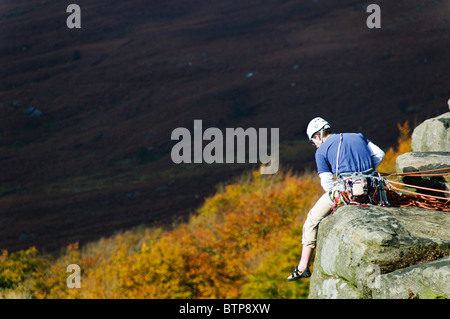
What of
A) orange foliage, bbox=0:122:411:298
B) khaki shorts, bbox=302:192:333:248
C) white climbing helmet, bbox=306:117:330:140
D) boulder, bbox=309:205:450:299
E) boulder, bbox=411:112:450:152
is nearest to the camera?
boulder, bbox=309:205:450:299

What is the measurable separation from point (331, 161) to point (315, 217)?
0.81 m

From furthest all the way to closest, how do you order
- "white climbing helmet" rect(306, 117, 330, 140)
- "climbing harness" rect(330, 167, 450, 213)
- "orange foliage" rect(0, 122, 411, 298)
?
"orange foliage" rect(0, 122, 411, 298) → "white climbing helmet" rect(306, 117, 330, 140) → "climbing harness" rect(330, 167, 450, 213)

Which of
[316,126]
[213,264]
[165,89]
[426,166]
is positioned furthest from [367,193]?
[165,89]

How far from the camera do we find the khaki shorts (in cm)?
661

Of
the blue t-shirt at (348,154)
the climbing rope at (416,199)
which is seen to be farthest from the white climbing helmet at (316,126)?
the climbing rope at (416,199)

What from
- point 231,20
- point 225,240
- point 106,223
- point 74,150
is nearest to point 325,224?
point 225,240

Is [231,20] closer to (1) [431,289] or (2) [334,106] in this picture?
(2) [334,106]

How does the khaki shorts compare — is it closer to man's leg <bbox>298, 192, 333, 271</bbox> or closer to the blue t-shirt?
man's leg <bbox>298, 192, 333, 271</bbox>

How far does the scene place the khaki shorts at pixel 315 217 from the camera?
6.61 metres

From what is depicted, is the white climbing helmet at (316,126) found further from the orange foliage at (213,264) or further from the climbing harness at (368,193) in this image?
the orange foliage at (213,264)

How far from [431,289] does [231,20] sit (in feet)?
303

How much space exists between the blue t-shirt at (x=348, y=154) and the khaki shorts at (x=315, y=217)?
423 millimetres

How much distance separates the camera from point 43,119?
227ft

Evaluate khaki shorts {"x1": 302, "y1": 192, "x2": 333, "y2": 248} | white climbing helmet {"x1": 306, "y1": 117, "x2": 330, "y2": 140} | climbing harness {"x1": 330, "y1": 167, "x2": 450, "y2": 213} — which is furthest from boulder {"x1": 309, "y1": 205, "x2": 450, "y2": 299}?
white climbing helmet {"x1": 306, "y1": 117, "x2": 330, "y2": 140}
